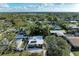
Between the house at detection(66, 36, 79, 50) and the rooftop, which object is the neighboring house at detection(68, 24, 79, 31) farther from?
the rooftop

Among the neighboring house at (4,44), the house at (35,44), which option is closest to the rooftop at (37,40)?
the house at (35,44)

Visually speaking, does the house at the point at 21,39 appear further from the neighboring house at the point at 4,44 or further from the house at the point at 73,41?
the house at the point at 73,41

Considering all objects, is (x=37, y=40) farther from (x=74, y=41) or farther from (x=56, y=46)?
(x=74, y=41)

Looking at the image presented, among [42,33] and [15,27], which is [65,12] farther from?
[15,27]

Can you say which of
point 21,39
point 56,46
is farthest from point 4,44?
point 56,46

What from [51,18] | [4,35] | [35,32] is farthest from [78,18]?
[4,35]

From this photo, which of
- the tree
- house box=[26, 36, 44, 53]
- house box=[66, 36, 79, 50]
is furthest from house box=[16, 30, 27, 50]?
house box=[66, 36, 79, 50]

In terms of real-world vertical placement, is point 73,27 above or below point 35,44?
above
